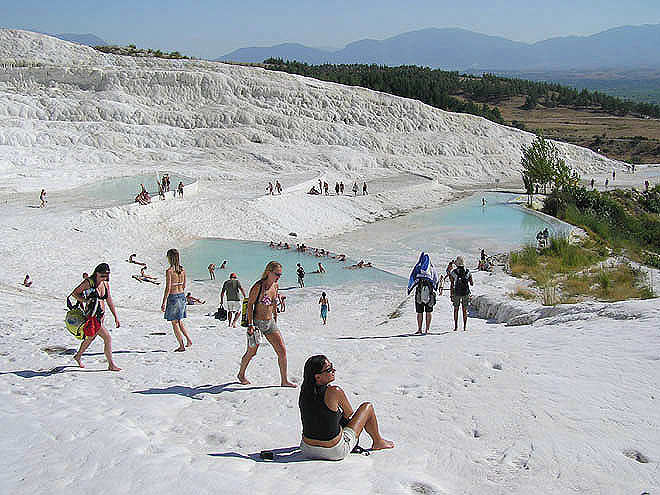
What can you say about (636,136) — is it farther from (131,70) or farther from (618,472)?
(618,472)

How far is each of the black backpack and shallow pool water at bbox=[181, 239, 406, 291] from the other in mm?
7562

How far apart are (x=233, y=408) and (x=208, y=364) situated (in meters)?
1.80

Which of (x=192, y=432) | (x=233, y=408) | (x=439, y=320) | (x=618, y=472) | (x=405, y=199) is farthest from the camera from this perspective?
(x=405, y=199)

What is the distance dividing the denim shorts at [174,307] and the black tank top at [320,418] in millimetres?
4090

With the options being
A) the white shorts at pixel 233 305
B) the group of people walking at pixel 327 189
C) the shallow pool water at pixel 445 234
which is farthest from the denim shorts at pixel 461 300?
the group of people walking at pixel 327 189

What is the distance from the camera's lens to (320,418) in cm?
520

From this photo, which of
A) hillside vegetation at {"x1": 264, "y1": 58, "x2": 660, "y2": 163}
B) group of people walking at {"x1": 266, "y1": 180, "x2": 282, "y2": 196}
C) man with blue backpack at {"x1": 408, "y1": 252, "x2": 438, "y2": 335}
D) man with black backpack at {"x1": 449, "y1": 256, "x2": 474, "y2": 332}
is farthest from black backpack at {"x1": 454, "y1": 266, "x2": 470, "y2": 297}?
hillside vegetation at {"x1": 264, "y1": 58, "x2": 660, "y2": 163}

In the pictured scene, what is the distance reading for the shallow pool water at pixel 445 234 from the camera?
2478 centimetres

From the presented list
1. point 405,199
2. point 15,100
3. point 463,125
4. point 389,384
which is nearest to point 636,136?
point 463,125

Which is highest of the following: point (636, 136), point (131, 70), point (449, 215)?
point (131, 70)

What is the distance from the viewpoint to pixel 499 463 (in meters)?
5.49

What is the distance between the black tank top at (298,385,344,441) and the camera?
17.1 feet

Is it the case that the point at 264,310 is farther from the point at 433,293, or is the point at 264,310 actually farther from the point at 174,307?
the point at 433,293

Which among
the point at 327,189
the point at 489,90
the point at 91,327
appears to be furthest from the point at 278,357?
the point at 489,90
